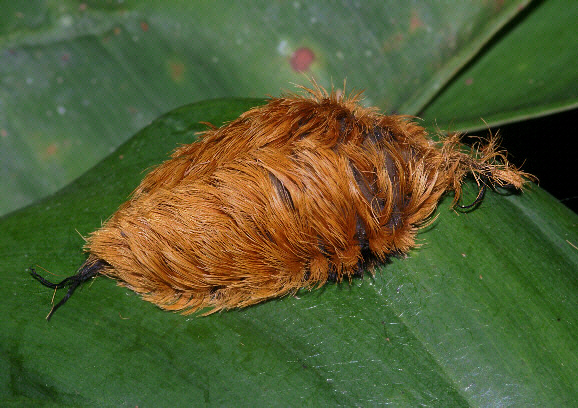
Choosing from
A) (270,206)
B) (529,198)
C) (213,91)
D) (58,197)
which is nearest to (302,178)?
(270,206)

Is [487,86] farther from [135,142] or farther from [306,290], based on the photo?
[135,142]

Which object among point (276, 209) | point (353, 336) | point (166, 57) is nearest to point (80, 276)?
point (276, 209)

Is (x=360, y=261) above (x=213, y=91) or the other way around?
above

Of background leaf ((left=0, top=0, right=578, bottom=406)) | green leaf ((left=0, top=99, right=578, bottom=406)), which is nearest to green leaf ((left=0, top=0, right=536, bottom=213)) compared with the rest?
background leaf ((left=0, top=0, right=578, bottom=406))

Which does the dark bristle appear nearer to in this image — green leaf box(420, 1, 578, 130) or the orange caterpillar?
the orange caterpillar

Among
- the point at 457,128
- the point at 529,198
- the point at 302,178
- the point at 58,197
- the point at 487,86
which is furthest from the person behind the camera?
the point at 487,86

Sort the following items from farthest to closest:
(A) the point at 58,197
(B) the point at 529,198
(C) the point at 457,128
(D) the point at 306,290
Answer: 1. (C) the point at 457,128
2. (A) the point at 58,197
3. (B) the point at 529,198
4. (D) the point at 306,290
